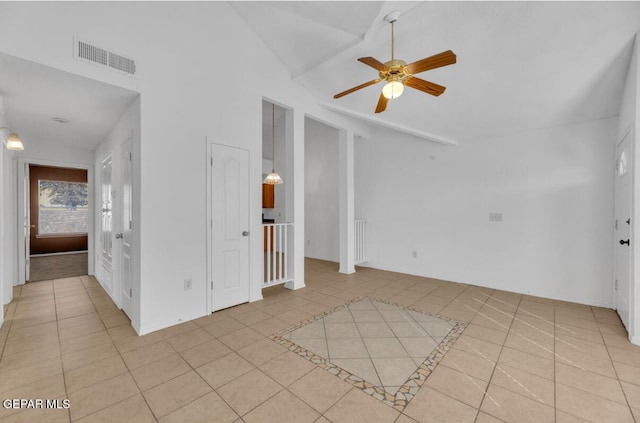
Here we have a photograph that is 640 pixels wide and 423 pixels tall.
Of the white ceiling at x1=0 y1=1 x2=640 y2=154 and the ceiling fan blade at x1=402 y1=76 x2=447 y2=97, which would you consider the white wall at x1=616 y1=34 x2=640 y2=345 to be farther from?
the ceiling fan blade at x1=402 y1=76 x2=447 y2=97

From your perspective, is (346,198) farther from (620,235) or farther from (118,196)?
(620,235)

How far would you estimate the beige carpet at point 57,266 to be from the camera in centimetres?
533

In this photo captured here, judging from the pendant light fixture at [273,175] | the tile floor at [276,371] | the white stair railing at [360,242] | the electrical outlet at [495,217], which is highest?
the pendant light fixture at [273,175]

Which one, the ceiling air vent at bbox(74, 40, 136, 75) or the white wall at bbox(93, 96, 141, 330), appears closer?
the ceiling air vent at bbox(74, 40, 136, 75)

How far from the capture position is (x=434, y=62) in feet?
7.43

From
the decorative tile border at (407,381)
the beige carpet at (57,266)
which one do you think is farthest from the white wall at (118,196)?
the decorative tile border at (407,381)

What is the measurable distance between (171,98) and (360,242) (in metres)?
4.32

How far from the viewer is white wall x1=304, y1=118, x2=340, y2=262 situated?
677 cm

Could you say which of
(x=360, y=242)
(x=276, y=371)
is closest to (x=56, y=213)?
(x=360, y=242)

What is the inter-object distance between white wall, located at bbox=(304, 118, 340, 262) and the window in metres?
7.34

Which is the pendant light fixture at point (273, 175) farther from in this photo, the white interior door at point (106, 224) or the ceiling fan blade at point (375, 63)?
the ceiling fan blade at point (375, 63)

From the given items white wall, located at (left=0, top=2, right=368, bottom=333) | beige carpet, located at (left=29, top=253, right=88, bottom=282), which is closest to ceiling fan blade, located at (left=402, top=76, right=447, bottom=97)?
white wall, located at (left=0, top=2, right=368, bottom=333)

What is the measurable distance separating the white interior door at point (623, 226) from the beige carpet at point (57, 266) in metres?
8.41

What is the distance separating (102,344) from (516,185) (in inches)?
221
